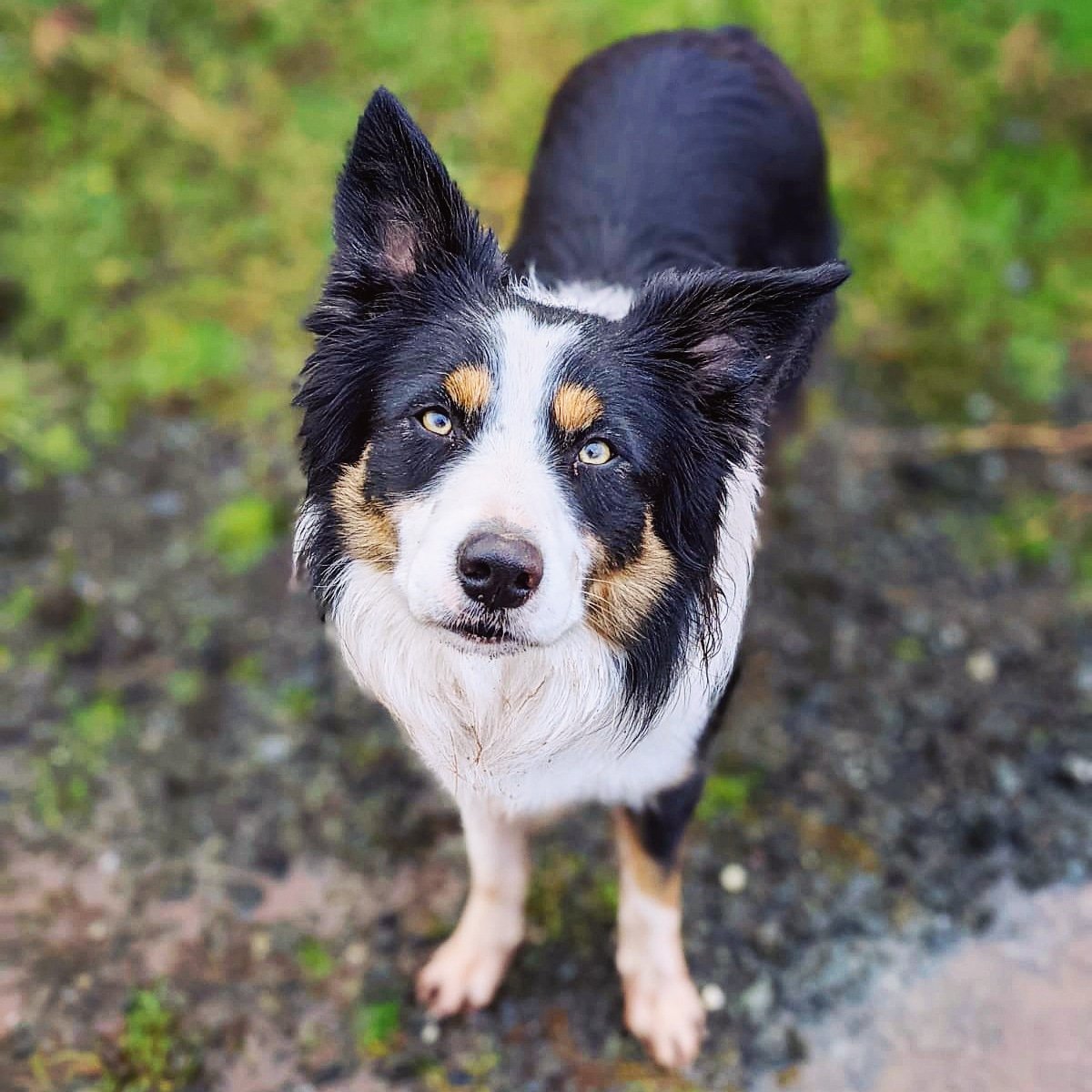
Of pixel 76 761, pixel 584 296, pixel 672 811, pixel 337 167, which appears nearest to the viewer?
pixel 672 811

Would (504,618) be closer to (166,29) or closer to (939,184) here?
(939,184)

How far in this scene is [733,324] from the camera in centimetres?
207

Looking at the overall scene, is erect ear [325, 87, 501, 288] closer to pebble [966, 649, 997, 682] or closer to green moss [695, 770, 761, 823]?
green moss [695, 770, 761, 823]

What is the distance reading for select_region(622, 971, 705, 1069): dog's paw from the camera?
2.75m

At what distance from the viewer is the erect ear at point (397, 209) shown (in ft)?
6.46

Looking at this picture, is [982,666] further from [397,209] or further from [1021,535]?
[397,209]

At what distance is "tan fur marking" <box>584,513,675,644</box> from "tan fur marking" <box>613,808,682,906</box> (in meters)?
0.62

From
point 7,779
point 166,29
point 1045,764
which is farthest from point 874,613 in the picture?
point 166,29

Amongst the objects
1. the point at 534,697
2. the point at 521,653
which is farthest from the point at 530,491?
the point at 534,697

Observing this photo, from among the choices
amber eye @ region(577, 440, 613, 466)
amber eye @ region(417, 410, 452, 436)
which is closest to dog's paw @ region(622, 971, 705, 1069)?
amber eye @ region(577, 440, 613, 466)

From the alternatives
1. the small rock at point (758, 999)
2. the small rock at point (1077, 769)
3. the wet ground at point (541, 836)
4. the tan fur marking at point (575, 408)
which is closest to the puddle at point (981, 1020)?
the wet ground at point (541, 836)

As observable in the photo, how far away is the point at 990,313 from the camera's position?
4402 millimetres

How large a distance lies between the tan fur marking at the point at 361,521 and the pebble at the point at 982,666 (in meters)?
2.21

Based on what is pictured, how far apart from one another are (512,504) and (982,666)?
7.38ft
